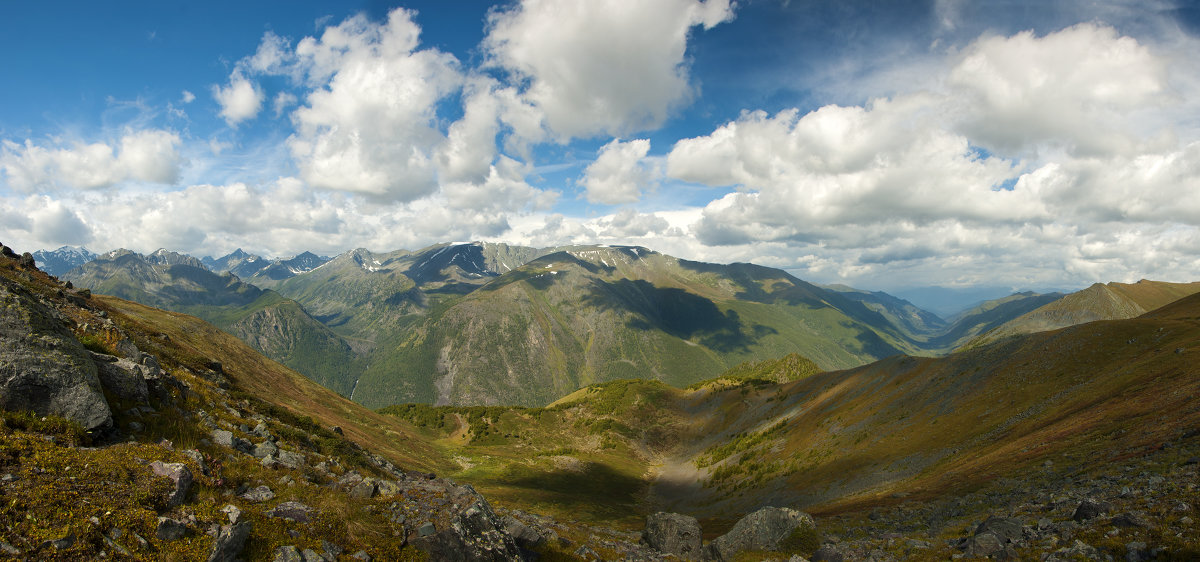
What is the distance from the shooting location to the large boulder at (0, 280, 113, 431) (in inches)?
421

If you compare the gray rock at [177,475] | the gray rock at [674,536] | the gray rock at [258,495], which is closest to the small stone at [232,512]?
the gray rock at [177,475]

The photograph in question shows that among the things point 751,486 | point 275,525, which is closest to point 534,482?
point 751,486

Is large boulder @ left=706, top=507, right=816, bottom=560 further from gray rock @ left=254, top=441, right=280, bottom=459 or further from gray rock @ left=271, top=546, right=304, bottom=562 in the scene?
gray rock @ left=254, top=441, right=280, bottom=459

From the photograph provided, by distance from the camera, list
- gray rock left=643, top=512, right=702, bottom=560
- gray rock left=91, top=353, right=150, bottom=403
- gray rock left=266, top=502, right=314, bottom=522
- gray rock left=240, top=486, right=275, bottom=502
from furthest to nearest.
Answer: gray rock left=643, top=512, right=702, bottom=560
gray rock left=91, top=353, right=150, bottom=403
gray rock left=240, top=486, right=275, bottom=502
gray rock left=266, top=502, right=314, bottom=522

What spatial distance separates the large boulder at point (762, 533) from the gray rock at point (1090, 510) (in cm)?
1213

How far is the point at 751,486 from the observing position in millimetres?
66438

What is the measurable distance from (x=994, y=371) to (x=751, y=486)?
34680mm

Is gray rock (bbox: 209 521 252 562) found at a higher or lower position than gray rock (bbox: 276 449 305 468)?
higher

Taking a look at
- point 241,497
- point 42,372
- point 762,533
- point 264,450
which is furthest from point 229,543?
point 762,533

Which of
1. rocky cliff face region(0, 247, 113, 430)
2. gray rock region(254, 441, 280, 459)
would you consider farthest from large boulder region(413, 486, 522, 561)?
rocky cliff face region(0, 247, 113, 430)

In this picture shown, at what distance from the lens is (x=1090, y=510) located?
18031 millimetres

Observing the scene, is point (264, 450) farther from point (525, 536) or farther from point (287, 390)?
point (287, 390)

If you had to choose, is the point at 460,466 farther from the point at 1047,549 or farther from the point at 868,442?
the point at 1047,549

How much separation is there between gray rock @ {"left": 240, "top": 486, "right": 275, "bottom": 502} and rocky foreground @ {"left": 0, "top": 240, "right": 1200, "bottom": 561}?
5cm
